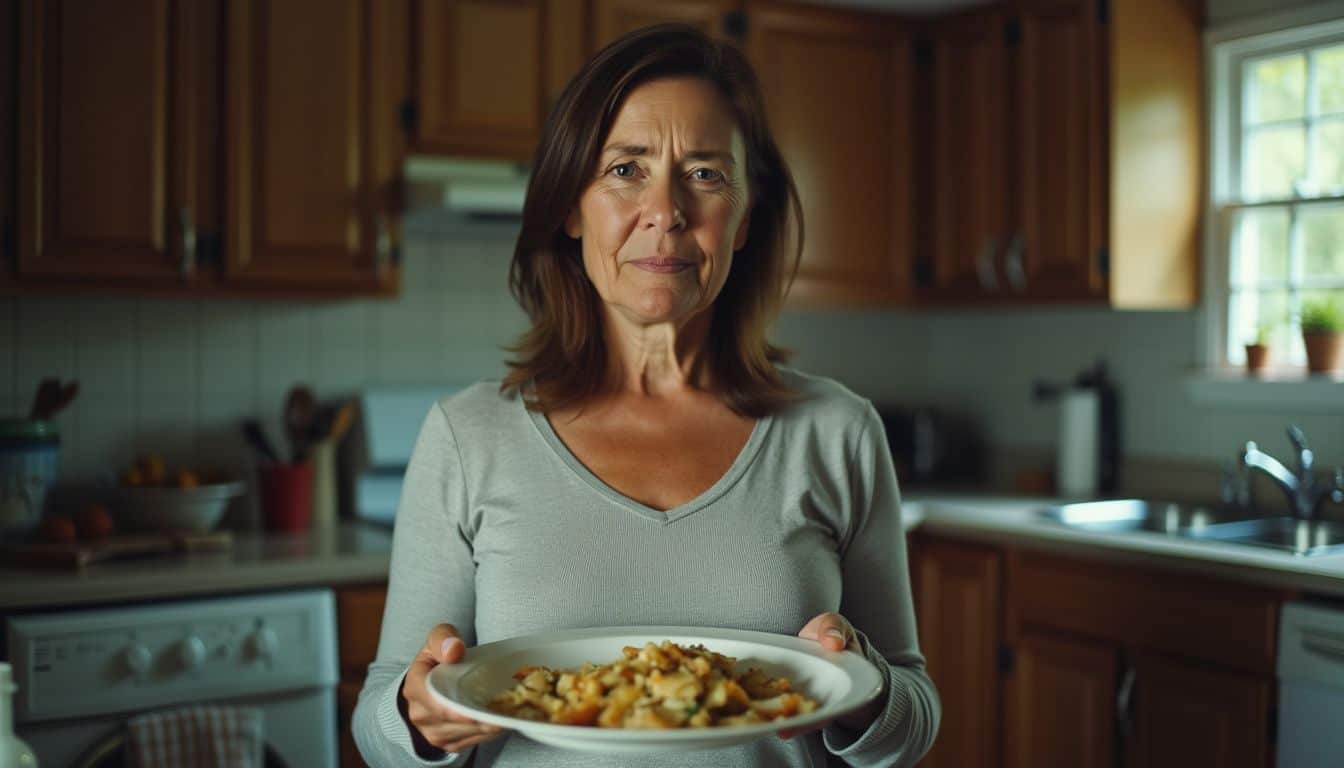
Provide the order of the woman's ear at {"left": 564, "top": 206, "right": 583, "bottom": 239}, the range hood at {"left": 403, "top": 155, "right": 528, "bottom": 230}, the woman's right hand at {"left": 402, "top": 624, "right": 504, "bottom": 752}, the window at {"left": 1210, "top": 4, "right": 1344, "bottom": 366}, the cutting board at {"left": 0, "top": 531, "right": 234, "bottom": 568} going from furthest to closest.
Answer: the window at {"left": 1210, "top": 4, "right": 1344, "bottom": 366}
the range hood at {"left": 403, "top": 155, "right": 528, "bottom": 230}
the cutting board at {"left": 0, "top": 531, "right": 234, "bottom": 568}
the woman's ear at {"left": 564, "top": 206, "right": 583, "bottom": 239}
the woman's right hand at {"left": 402, "top": 624, "right": 504, "bottom": 752}

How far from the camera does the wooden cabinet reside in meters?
2.40

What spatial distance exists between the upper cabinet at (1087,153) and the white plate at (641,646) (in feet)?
6.89

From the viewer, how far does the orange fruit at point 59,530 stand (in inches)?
94.8

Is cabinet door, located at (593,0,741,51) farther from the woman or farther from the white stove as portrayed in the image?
the woman

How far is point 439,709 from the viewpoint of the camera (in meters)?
1.03

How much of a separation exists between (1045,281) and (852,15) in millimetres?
943

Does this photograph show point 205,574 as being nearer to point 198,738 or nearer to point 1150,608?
point 198,738

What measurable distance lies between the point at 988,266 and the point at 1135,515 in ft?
2.45

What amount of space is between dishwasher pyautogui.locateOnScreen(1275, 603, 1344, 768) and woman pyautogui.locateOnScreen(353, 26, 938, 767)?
1.12m

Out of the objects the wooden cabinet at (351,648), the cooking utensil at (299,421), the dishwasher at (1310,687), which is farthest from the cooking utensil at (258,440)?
the dishwasher at (1310,687)

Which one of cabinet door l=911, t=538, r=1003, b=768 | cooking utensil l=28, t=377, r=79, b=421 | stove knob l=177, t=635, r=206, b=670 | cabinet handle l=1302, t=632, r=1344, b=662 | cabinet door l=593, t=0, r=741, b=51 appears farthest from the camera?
cabinet door l=593, t=0, r=741, b=51

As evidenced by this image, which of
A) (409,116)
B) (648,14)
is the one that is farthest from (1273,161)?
(409,116)

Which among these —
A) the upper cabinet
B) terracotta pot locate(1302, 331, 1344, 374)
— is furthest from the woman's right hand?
terracotta pot locate(1302, 331, 1344, 374)

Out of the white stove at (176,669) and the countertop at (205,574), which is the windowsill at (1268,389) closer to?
the countertop at (205,574)
